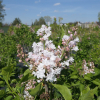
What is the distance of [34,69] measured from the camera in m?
1.00

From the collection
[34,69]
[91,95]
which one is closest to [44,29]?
[34,69]

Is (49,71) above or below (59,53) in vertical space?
below

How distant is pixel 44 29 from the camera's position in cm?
116

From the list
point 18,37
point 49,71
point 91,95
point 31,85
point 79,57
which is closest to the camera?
point 91,95

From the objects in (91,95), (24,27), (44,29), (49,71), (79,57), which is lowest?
(79,57)

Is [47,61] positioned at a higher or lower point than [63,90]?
higher

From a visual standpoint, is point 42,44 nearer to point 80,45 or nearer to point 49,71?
point 49,71

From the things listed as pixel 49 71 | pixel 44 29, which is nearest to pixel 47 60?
pixel 49 71

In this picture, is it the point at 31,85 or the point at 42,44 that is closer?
the point at 42,44

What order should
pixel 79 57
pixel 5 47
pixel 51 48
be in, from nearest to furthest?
pixel 51 48 < pixel 5 47 < pixel 79 57

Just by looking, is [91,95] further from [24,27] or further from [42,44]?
[24,27]

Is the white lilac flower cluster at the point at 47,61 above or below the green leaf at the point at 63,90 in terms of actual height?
above

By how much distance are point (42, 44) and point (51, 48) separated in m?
0.12

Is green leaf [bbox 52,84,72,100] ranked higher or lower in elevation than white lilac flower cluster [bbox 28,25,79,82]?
lower
